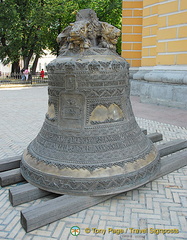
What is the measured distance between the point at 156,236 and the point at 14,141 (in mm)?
3868

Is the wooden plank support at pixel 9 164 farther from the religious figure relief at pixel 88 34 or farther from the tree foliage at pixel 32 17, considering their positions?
the tree foliage at pixel 32 17

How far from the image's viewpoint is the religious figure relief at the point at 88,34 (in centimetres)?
289

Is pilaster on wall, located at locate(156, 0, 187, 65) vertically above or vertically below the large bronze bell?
above

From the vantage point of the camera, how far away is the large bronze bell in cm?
282

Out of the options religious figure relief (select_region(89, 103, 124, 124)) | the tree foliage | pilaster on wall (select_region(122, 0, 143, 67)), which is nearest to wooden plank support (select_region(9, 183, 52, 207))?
religious figure relief (select_region(89, 103, 124, 124))

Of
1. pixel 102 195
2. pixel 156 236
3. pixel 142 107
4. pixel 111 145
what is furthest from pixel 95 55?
pixel 142 107

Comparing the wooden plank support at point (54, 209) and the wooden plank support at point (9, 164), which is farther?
the wooden plank support at point (9, 164)

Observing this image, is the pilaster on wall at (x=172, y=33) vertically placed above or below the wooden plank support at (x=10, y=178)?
above

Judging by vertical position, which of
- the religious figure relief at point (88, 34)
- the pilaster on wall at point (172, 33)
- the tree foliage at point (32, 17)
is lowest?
the religious figure relief at point (88, 34)

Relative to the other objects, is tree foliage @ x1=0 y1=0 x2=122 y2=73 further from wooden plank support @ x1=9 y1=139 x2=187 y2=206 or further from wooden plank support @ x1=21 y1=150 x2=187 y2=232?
wooden plank support @ x1=21 y1=150 x2=187 y2=232

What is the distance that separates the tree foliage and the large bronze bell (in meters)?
20.1

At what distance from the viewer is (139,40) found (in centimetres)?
1329

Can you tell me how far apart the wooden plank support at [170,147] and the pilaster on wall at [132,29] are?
31.5 ft

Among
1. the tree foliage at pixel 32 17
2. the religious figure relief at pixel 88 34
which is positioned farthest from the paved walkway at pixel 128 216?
the tree foliage at pixel 32 17
